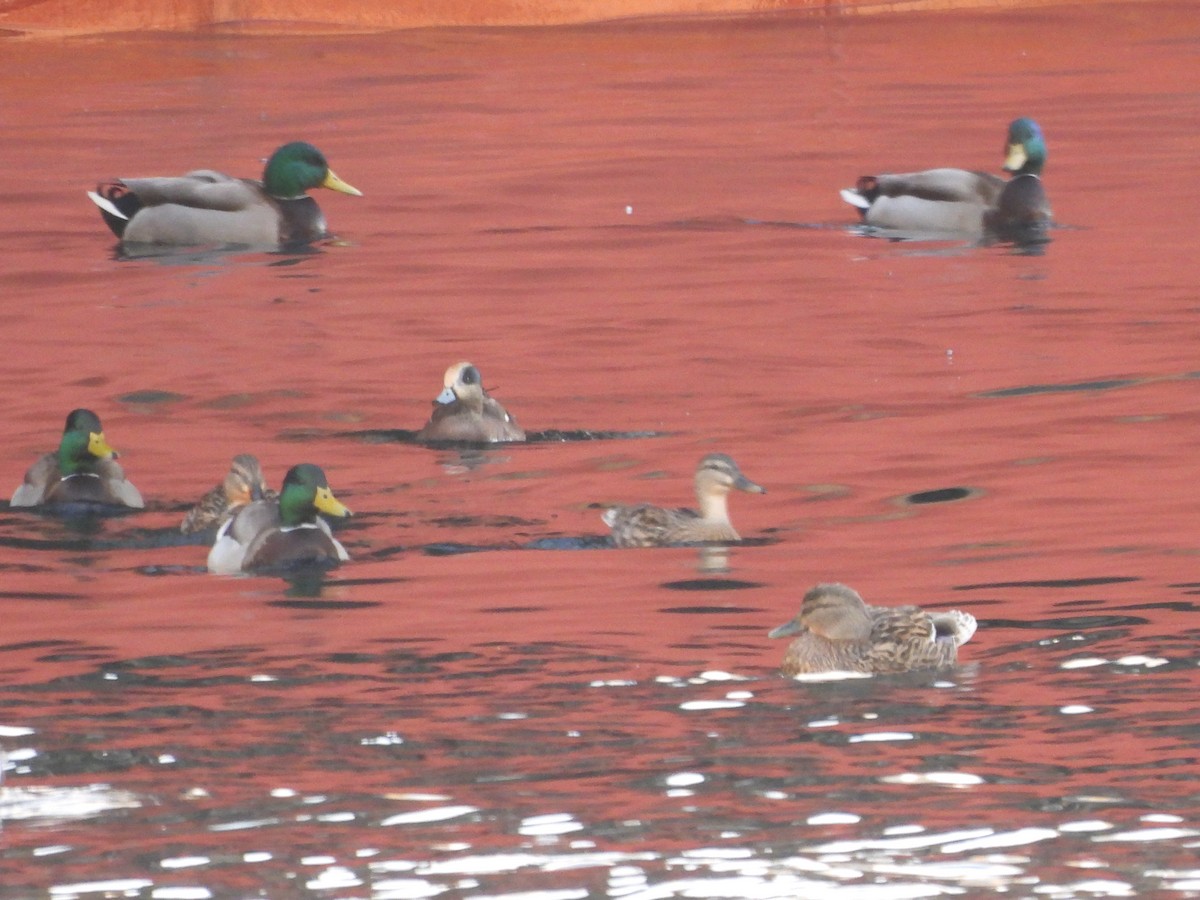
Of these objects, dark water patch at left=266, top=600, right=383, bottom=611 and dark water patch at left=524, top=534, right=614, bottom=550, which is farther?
dark water patch at left=524, top=534, right=614, bottom=550

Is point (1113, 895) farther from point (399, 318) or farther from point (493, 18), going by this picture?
point (493, 18)

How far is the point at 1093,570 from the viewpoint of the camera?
888cm

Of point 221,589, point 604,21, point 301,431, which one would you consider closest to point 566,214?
point 301,431

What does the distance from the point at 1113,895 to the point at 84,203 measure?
1468cm

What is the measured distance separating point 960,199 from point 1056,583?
9029mm

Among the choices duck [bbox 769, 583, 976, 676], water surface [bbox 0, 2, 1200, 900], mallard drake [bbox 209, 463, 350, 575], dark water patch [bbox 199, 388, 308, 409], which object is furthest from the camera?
dark water patch [bbox 199, 388, 308, 409]

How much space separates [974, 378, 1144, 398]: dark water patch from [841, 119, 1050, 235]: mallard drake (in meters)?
4.89

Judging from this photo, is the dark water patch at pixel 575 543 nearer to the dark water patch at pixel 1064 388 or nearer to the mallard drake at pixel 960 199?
the dark water patch at pixel 1064 388

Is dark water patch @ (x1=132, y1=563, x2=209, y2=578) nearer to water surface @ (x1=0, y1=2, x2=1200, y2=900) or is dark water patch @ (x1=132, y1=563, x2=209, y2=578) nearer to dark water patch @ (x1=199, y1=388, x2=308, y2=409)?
water surface @ (x1=0, y1=2, x2=1200, y2=900)

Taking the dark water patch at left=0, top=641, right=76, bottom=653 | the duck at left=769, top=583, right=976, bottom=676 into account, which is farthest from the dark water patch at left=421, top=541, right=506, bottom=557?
the duck at left=769, top=583, right=976, bottom=676

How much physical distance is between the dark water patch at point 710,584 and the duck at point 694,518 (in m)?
0.57

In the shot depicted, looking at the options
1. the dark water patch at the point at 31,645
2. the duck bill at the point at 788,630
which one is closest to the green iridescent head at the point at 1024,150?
the duck bill at the point at 788,630

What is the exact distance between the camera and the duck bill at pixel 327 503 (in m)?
9.48

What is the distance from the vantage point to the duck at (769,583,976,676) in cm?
749
